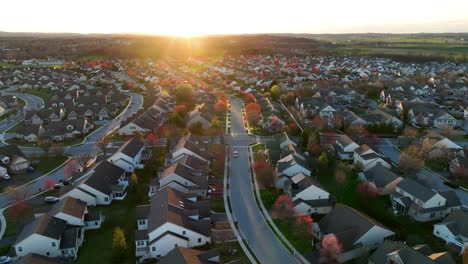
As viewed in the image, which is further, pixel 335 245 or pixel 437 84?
pixel 437 84

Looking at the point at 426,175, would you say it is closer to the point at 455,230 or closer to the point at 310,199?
the point at 455,230

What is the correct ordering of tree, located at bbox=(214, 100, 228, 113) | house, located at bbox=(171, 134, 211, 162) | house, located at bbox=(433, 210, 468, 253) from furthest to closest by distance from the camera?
tree, located at bbox=(214, 100, 228, 113) → house, located at bbox=(171, 134, 211, 162) → house, located at bbox=(433, 210, 468, 253)

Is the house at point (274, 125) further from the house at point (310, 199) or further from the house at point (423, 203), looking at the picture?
the house at point (423, 203)

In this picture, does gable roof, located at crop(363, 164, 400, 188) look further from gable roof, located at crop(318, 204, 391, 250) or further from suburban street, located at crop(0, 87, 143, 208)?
suburban street, located at crop(0, 87, 143, 208)

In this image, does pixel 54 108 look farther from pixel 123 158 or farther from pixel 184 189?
pixel 184 189

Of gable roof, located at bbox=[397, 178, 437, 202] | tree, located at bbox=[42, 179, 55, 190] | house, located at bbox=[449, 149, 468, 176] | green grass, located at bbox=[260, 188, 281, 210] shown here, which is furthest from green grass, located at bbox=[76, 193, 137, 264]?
house, located at bbox=[449, 149, 468, 176]

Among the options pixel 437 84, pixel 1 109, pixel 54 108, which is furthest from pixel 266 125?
pixel 437 84

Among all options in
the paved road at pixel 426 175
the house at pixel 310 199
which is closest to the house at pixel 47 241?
the house at pixel 310 199

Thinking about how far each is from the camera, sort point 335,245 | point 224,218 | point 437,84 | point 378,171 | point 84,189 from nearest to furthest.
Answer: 1. point 335,245
2. point 224,218
3. point 84,189
4. point 378,171
5. point 437,84
